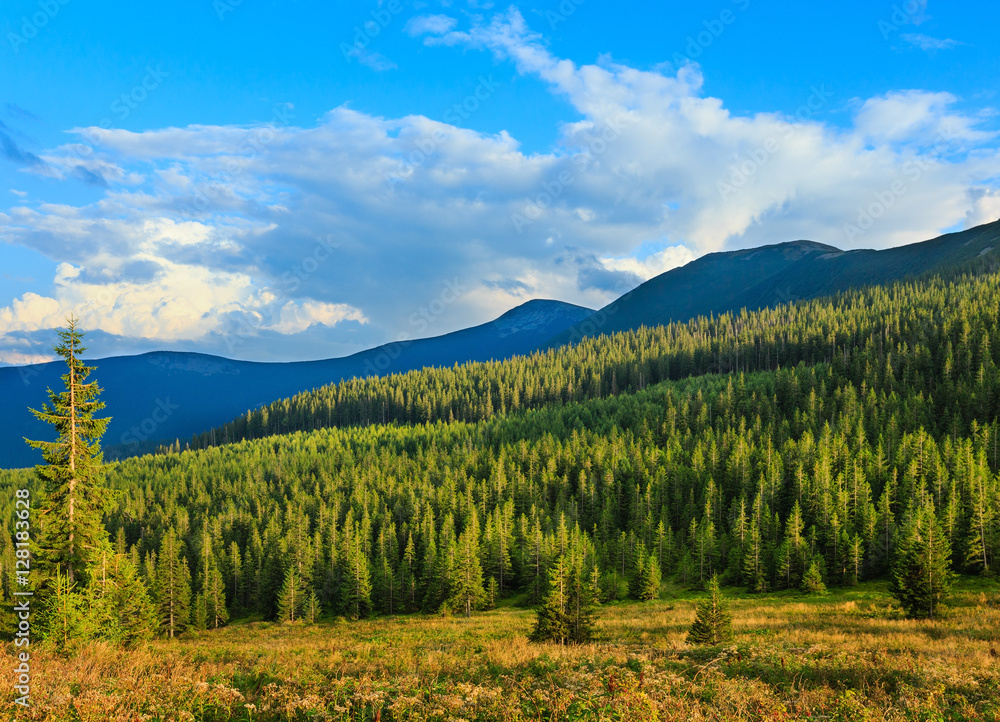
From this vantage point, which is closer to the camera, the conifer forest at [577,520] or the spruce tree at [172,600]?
the conifer forest at [577,520]

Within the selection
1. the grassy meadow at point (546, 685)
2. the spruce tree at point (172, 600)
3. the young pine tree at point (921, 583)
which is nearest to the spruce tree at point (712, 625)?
the grassy meadow at point (546, 685)

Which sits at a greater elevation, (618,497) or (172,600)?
(618,497)

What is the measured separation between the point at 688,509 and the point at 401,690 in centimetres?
9130

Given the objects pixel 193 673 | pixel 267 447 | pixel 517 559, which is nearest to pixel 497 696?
pixel 193 673

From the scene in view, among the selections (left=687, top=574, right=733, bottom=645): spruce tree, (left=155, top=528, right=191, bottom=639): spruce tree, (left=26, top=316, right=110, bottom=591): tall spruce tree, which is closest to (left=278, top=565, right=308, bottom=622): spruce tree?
(left=155, top=528, right=191, bottom=639): spruce tree

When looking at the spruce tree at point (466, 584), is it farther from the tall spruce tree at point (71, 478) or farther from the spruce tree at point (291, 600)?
the tall spruce tree at point (71, 478)

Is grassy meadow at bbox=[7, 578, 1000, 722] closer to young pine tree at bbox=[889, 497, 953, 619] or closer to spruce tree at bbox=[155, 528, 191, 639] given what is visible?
young pine tree at bbox=[889, 497, 953, 619]

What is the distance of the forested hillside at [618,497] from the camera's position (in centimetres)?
7356

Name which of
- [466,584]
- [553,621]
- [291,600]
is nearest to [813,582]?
[466,584]

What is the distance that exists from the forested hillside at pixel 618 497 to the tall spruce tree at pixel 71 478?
17.4 meters

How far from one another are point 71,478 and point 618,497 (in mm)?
92642

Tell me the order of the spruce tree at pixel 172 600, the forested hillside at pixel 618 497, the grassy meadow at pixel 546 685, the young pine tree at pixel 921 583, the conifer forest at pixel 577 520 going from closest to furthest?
the grassy meadow at pixel 546 685 < the conifer forest at pixel 577 520 < the young pine tree at pixel 921 583 < the spruce tree at pixel 172 600 < the forested hillside at pixel 618 497

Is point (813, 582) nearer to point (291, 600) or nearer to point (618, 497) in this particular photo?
point (618, 497)

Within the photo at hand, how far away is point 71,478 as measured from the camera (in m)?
29.2
